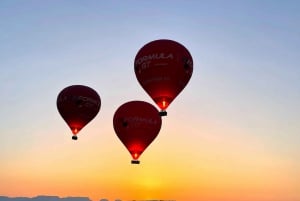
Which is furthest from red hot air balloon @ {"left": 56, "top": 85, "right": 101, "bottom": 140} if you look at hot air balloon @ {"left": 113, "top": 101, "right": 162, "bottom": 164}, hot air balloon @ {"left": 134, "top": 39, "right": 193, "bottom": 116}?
hot air balloon @ {"left": 134, "top": 39, "right": 193, "bottom": 116}

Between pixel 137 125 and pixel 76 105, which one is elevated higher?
pixel 76 105

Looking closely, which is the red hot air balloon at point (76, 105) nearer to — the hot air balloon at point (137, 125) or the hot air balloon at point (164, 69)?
the hot air balloon at point (137, 125)

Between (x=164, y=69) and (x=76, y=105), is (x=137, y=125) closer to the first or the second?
(x=164, y=69)

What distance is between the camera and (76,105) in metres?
32.6

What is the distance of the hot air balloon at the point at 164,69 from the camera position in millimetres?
25891

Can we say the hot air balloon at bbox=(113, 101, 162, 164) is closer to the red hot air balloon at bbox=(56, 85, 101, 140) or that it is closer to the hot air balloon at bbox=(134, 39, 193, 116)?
the hot air balloon at bbox=(134, 39, 193, 116)

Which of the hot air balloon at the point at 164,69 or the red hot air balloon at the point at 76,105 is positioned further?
the red hot air balloon at the point at 76,105

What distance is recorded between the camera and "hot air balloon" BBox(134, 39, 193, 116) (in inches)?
1019

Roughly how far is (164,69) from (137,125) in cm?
530

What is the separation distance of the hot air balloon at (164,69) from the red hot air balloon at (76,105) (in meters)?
7.63

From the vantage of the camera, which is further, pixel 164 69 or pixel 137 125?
pixel 137 125

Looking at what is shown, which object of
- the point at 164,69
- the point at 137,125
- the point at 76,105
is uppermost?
the point at 164,69

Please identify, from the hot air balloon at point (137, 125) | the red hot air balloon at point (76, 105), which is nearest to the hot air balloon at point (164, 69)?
the hot air balloon at point (137, 125)

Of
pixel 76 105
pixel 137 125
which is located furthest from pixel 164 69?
pixel 76 105
